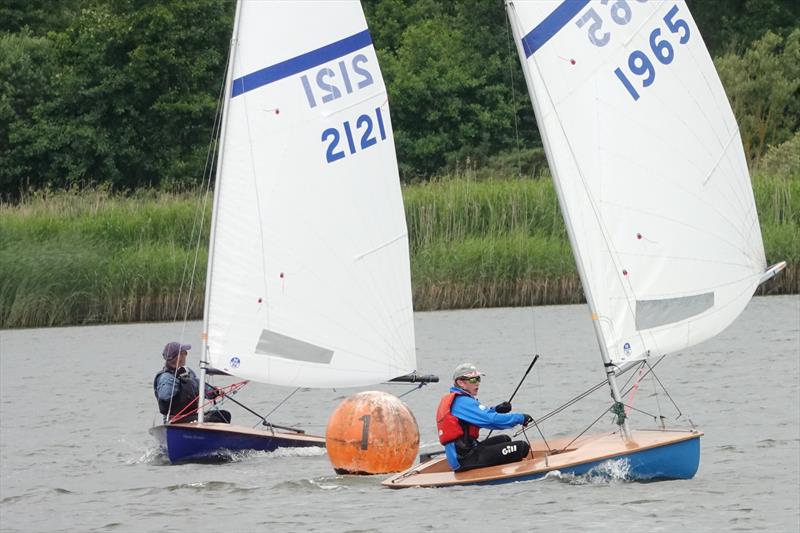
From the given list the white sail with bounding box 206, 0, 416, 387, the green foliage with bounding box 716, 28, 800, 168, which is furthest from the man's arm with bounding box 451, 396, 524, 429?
the green foliage with bounding box 716, 28, 800, 168

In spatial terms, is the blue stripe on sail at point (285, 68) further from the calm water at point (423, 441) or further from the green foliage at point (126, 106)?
the green foliage at point (126, 106)

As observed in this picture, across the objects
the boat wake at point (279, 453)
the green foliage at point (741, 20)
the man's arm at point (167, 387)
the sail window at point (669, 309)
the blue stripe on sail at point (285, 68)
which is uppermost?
the green foliage at point (741, 20)

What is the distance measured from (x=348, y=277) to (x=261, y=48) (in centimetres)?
206

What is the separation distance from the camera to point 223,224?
532 inches

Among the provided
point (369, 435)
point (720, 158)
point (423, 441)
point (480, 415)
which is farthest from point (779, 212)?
point (480, 415)

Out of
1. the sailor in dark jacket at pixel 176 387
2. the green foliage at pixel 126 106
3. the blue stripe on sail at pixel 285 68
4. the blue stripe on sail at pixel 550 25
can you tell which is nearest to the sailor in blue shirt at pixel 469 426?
the blue stripe on sail at pixel 550 25

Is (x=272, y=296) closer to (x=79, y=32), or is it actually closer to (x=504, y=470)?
(x=504, y=470)

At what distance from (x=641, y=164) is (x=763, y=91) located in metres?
25.8

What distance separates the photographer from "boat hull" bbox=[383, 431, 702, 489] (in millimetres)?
10859

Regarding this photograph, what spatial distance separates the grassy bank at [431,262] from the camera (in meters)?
24.5

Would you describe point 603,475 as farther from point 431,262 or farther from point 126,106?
point 126,106

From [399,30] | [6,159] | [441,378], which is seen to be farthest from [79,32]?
[441,378]

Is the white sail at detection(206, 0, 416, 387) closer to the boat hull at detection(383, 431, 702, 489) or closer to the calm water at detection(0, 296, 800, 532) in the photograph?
the calm water at detection(0, 296, 800, 532)

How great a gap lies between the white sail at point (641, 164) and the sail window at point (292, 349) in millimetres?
3186
